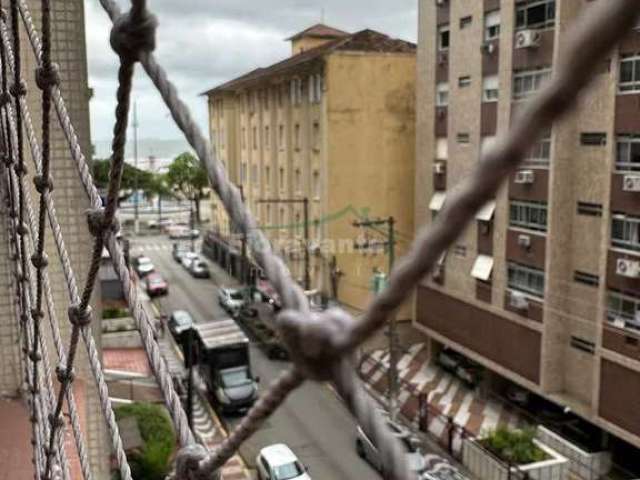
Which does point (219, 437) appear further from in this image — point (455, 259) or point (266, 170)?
point (266, 170)

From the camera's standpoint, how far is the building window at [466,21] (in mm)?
7605

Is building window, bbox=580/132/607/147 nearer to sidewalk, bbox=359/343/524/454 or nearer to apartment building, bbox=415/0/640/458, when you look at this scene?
apartment building, bbox=415/0/640/458

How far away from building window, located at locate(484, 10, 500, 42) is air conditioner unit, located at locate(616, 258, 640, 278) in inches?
98.3

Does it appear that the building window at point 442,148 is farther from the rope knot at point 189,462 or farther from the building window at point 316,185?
the rope knot at point 189,462

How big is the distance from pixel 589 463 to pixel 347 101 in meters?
5.02

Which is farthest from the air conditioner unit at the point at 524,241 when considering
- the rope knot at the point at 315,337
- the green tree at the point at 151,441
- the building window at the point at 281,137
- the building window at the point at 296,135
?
the rope knot at the point at 315,337

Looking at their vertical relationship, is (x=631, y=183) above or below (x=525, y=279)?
above

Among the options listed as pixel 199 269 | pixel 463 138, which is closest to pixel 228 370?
pixel 463 138

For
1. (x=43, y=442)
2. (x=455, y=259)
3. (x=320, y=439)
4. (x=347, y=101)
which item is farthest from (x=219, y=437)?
(x=43, y=442)

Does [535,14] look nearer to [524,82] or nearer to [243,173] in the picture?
[524,82]

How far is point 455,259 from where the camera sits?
26.9 ft

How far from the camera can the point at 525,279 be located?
711cm

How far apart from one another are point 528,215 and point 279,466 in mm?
3058

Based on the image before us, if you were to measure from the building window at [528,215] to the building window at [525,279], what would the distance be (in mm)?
372
